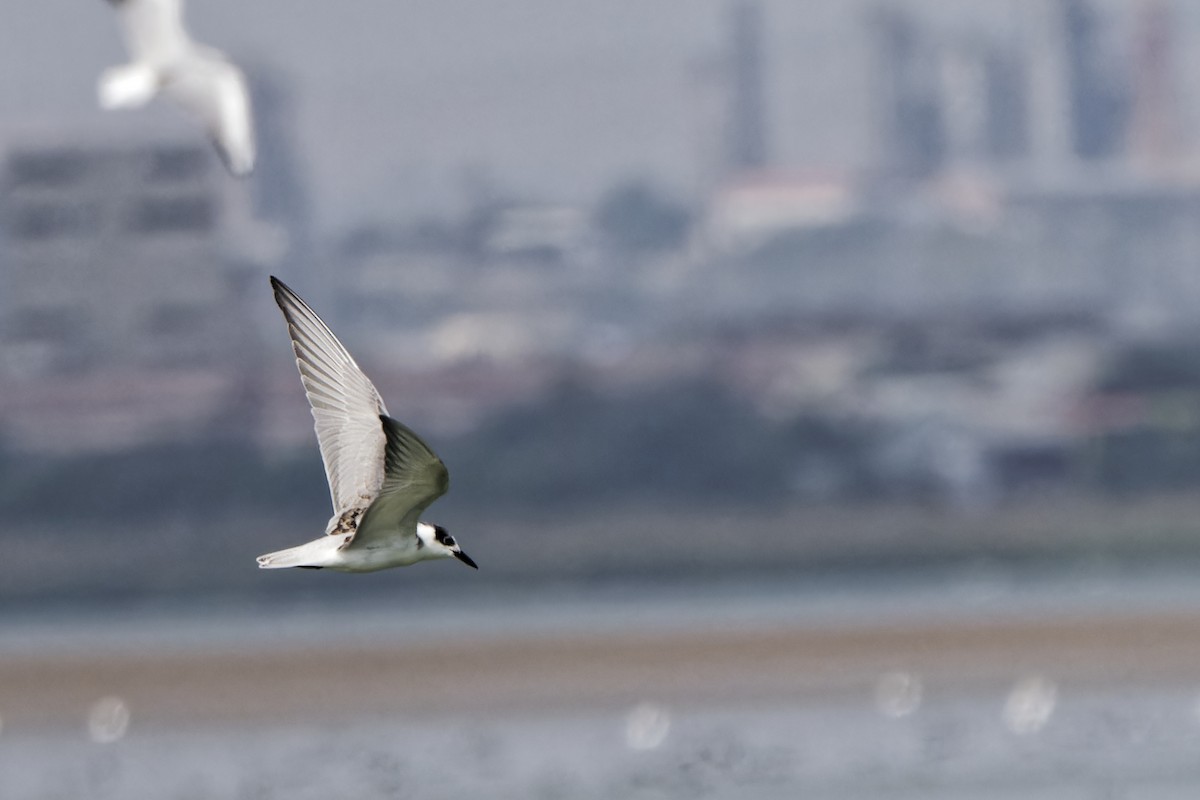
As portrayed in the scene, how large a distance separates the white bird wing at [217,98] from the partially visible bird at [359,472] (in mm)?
2451

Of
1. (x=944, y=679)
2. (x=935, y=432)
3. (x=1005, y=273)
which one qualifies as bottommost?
(x=944, y=679)

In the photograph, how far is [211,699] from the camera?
37.7m

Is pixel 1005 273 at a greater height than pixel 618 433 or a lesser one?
greater

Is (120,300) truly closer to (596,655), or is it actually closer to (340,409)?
(596,655)

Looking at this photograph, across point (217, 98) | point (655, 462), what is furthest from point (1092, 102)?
point (217, 98)

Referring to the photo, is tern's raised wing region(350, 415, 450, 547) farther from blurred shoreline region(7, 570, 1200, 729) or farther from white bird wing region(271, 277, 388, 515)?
blurred shoreline region(7, 570, 1200, 729)

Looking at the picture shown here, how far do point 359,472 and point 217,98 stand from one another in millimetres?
3469

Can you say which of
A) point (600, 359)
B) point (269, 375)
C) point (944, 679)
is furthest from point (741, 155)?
point (944, 679)

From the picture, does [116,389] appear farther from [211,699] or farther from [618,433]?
[211,699]

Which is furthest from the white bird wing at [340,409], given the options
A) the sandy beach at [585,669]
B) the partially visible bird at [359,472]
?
the sandy beach at [585,669]

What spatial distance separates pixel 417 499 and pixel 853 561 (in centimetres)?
5863

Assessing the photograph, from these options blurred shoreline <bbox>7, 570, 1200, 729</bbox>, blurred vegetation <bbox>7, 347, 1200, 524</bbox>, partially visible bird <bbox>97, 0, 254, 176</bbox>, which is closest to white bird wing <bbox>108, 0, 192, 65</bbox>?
partially visible bird <bbox>97, 0, 254, 176</bbox>

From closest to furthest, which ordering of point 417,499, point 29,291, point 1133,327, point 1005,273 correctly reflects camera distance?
point 417,499 < point 29,291 < point 1133,327 < point 1005,273

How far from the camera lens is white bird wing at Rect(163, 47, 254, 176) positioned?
11.8 meters
